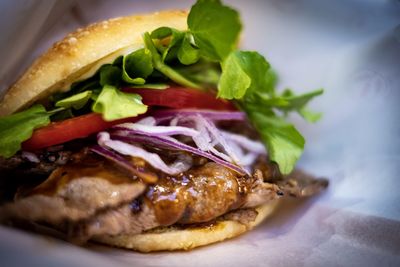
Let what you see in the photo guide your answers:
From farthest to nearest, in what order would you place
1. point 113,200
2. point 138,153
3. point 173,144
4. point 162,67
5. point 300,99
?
point 300,99 < point 162,67 < point 173,144 < point 138,153 < point 113,200

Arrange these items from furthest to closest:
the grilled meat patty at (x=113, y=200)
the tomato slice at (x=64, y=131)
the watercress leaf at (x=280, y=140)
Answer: the watercress leaf at (x=280, y=140) < the tomato slice at (x=64, y=131) < the grilled meat patty at (x=113, y=200)

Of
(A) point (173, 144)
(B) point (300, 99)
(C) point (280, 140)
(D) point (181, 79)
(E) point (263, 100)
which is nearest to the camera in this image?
(A) point (173, 144)

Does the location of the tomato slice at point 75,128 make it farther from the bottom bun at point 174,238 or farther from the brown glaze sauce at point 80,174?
the bottom bun at point 174,238

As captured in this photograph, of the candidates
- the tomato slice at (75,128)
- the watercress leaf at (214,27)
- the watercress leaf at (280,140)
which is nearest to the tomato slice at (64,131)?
the tomato slice at (75,128)

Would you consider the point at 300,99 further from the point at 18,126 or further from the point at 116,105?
the point at 18,126

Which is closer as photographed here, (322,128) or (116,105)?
(116,105)

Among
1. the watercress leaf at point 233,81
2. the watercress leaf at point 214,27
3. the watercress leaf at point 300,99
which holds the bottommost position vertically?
the watercress leaf at point 233,81

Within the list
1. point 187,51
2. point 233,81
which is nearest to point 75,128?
point 187,51

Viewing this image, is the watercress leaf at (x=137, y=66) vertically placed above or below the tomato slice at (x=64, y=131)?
above
